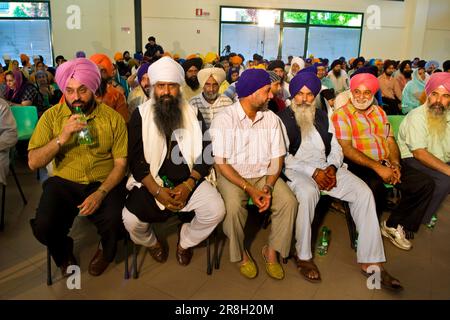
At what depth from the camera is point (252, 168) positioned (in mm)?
2857

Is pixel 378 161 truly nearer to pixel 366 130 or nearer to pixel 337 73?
pixel 366 130

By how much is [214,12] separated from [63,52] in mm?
6059

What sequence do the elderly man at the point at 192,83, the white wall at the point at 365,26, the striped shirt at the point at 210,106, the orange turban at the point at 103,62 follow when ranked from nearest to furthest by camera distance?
the striped shirt at the point at 210,106
the orange turban at the point at 103,62
the elderly man at the point at 192,83
the white wall at the point at 365,26

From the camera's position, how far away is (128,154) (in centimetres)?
273

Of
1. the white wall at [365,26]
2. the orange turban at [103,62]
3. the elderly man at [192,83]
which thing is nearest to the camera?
the orange turban at [103,62]

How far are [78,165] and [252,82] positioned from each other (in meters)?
1.48

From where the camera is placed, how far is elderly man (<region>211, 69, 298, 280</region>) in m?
2.63

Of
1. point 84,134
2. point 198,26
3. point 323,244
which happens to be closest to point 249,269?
point 323,244

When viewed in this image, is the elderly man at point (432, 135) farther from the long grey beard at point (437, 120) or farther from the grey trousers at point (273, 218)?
the grey trousers at point (273, 218)

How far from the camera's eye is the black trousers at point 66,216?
7.75 feet

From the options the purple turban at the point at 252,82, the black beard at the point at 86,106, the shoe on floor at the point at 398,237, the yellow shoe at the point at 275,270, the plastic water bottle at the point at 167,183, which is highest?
the purple turban at the point at 252,82

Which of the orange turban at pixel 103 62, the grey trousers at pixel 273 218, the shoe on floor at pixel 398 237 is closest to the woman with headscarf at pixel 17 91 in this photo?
the orange turban at pixel 103 62

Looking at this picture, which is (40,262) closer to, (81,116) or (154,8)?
(81,116)

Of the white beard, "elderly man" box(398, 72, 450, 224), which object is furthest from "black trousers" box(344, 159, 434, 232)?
the white beard
